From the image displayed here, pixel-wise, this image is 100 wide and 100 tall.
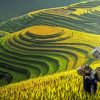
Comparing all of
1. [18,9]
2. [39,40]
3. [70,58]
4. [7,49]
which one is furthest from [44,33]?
[18,9]

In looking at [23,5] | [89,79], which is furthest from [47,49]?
[23,5]

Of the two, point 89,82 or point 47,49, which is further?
point 47,49

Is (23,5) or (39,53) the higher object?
(23,5)

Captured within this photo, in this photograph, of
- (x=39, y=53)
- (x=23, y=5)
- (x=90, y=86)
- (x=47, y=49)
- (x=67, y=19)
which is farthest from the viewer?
(x=23, y=5)

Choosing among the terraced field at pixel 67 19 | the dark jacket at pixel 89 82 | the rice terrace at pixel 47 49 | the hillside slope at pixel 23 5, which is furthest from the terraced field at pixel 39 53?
the hillside slope at pixel 23 5

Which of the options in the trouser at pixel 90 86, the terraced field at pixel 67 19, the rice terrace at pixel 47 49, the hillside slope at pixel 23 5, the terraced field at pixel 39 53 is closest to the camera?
the trouser at pixel 90 86

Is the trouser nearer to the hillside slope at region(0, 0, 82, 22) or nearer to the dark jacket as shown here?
the dark jacket

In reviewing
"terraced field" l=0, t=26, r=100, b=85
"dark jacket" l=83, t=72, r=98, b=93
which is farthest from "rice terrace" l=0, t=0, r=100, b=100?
"dark jacket" l=83, t=72, r=98, b=93

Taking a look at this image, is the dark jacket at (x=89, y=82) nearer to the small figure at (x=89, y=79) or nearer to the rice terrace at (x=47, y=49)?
the small figure at (x=89, y=79)

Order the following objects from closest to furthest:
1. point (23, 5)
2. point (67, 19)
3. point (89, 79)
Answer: point (89, 79)
point (67, 19)
point (23, 5)

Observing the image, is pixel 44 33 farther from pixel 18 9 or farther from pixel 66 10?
pixel 18 9

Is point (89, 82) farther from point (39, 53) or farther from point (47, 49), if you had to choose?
point (47, 49)
